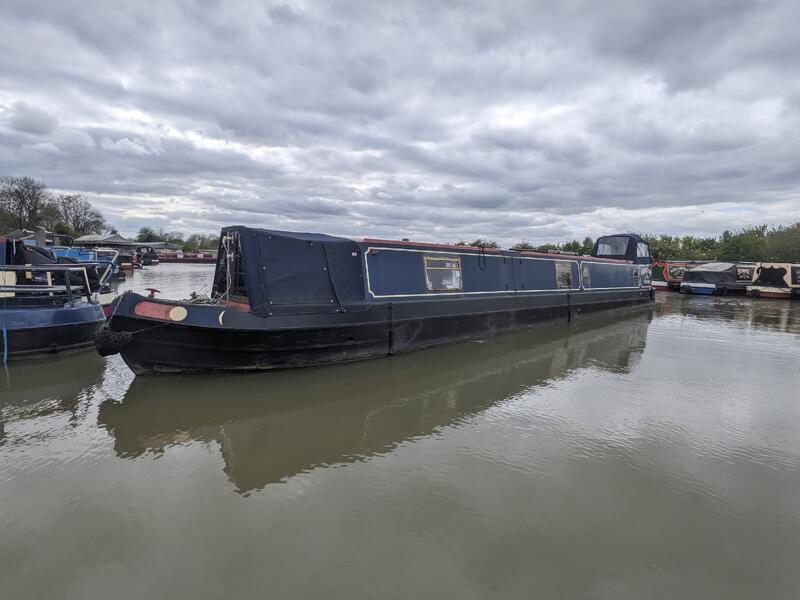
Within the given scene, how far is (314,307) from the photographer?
6590mm

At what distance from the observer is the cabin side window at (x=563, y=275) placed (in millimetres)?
12648

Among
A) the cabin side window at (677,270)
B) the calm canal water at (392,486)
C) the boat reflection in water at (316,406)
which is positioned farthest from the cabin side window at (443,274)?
the cabin side window at (677,270)

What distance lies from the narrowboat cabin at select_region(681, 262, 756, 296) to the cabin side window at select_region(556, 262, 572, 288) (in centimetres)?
1483

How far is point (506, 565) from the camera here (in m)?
2.68

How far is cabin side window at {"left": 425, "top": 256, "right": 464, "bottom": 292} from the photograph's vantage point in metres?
8.53

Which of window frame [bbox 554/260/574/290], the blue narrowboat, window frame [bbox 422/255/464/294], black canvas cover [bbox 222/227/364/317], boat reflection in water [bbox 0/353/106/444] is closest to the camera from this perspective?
boat reflection in water [bbox 0/353/106/444]

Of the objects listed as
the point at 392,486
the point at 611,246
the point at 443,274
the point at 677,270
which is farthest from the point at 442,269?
the point at 677,270

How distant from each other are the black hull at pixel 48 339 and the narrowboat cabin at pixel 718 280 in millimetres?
26415

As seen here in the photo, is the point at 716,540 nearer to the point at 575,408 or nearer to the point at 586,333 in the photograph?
the point at 575,408

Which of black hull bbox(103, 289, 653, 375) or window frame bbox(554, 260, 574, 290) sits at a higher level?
window frame bbox(554, 260, 574, 290)

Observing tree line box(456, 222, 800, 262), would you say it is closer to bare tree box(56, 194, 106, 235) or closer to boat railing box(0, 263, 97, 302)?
boat railing box(0, 263, 97, 302)

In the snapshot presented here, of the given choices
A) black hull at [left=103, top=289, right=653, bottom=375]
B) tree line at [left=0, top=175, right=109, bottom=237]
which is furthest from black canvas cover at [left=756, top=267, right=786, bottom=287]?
tree line at [left=0, top=175, right=109, bottom=237]

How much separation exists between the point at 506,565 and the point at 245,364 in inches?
179

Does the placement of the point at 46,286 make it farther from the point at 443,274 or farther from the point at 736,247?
the point at 736,247
